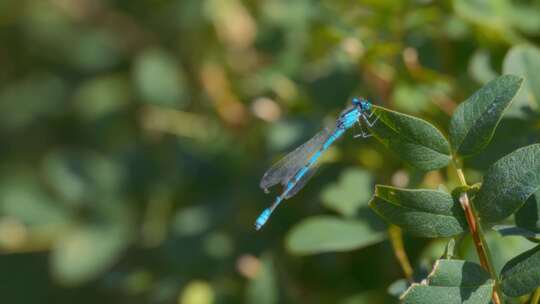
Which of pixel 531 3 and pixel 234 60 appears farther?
pixel 234 60

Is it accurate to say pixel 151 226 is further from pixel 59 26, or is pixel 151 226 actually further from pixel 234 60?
pixel 59 26

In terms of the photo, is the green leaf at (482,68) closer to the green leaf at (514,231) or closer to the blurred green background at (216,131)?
the blurred green background at (216,131)

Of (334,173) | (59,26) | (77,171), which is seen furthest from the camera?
(59,26)

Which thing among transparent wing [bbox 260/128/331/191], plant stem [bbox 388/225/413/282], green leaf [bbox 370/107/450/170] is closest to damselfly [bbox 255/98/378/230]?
transparent wing [bbox 260/128/331/191]

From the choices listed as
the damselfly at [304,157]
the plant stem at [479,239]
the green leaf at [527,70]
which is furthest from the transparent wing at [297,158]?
the plant stem at [479,239]

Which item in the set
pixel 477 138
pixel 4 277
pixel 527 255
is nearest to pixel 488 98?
pixel 477 138

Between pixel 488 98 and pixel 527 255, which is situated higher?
pixel 488 98
